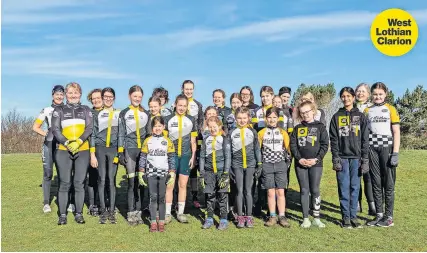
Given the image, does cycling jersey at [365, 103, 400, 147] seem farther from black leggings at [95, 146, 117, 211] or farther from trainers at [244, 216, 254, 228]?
black leggings at [95, 146, 117, 211]

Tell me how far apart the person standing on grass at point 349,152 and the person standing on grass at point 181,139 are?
230 centimetres

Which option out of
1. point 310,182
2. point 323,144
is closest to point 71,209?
point 310,182

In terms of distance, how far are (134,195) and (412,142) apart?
41093 millimetres

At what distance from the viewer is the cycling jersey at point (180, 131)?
7.23 m

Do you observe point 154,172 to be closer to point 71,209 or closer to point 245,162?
point 245,162

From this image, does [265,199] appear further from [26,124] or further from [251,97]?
[26,124]

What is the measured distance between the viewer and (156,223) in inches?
266

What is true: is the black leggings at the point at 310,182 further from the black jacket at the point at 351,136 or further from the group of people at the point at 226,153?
the black jacket at the point at 351,136

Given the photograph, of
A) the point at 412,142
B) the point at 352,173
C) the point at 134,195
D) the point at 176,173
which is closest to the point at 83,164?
the point at 134,195

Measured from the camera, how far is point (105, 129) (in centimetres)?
714

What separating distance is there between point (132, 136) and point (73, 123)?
95 centimetres

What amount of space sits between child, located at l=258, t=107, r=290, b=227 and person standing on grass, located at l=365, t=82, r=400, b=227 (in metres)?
1.37

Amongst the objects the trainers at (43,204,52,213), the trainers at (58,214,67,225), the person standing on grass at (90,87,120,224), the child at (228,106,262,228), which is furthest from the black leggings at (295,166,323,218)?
the trainers at (43,204,52,213)

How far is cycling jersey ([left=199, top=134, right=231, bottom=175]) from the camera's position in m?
6.84
